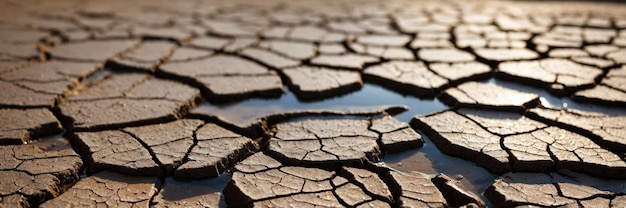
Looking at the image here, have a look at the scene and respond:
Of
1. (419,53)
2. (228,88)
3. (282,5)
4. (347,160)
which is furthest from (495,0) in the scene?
(347,160)

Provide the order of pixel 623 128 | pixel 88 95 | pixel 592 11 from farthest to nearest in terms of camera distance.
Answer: pixel 592 11
pixel 88 95
pixel 623 128

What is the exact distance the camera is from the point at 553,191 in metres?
1.87

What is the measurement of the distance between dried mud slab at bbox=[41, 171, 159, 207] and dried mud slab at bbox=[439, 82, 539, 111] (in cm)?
150

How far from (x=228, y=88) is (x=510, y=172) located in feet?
4.85

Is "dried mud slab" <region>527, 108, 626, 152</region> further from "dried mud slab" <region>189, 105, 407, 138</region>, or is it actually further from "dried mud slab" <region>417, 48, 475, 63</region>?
"dried mud slab" <region>417, 48, 475, 63</region>

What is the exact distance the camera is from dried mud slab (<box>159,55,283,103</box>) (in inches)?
110

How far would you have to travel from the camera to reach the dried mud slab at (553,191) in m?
1.80

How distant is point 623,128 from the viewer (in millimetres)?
2359

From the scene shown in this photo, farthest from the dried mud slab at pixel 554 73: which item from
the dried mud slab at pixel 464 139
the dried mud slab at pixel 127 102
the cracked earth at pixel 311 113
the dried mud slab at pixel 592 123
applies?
the dried mud slab at pixel 127 102

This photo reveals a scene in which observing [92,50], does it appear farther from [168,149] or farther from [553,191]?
[553,191]

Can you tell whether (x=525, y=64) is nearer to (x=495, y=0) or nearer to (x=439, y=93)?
(x=439, y=93)

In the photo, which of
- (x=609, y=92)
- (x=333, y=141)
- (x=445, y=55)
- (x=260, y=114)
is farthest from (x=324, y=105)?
(x=609, y=92)

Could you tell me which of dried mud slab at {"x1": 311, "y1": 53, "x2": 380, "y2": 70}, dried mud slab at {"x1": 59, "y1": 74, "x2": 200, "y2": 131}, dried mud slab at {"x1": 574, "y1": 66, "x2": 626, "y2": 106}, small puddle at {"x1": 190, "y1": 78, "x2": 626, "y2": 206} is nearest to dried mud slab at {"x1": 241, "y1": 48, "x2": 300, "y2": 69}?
dried mud slab at {"x1": 311, "y1": 53, "x2": 380, "y2": 70}

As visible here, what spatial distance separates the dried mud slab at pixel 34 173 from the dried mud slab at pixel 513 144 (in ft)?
4.73
